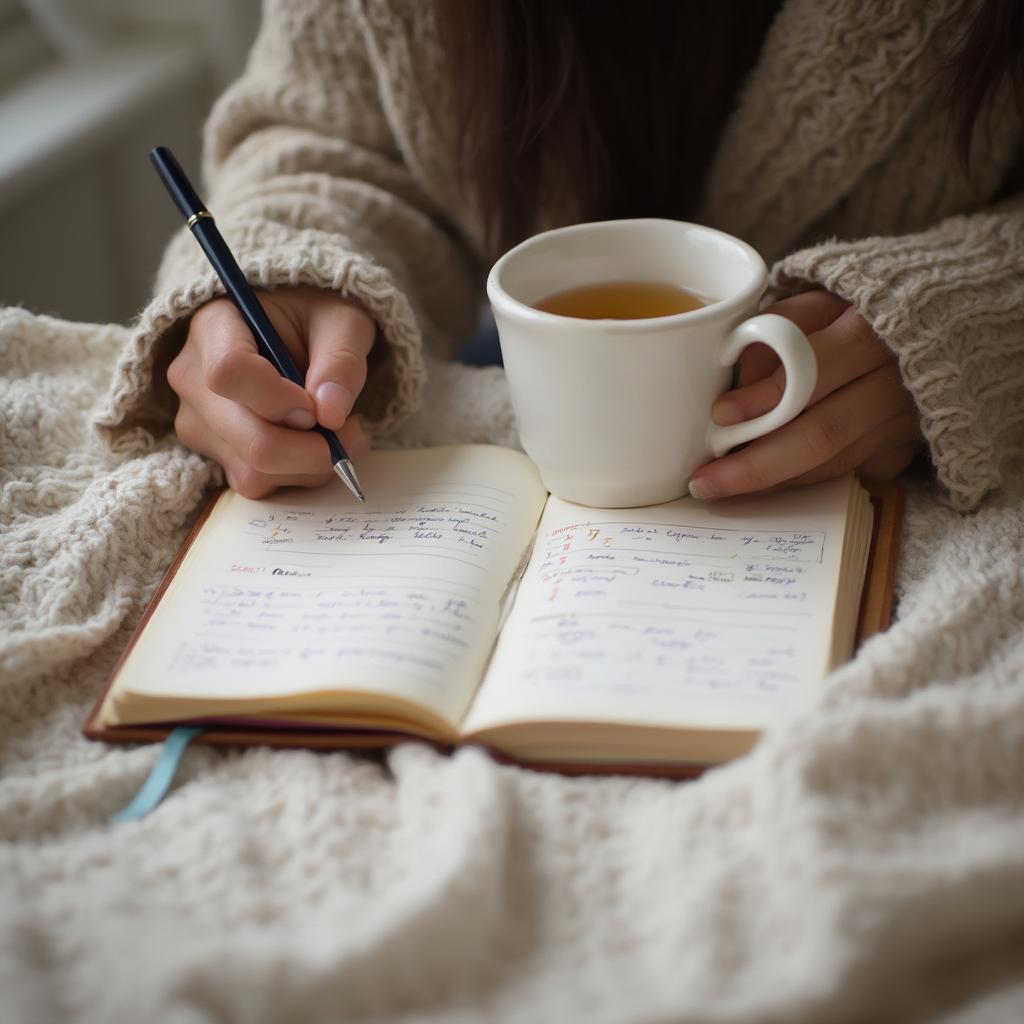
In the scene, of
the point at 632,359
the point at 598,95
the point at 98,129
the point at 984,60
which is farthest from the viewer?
the point at 98,129

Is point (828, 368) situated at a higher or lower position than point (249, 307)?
lower

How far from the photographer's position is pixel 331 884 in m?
0.41

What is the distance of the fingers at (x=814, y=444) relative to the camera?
1.86 ft

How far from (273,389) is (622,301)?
200 millimetres

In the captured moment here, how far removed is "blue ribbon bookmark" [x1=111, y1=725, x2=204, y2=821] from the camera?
0.45 meters

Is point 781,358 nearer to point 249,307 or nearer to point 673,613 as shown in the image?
point 673,613

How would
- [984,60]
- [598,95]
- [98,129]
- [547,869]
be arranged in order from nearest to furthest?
[547,869], [984,60], [598,95], [98,129]

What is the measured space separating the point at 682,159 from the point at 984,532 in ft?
1.23

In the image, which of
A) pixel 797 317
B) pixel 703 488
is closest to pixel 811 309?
pixel 797 317

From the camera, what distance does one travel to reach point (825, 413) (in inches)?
22.6

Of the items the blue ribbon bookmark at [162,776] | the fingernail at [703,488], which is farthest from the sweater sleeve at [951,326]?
the blue ribbon bookmark at [162,776]

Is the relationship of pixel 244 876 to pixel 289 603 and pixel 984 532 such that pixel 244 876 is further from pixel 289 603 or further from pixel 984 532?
pixel 984 532

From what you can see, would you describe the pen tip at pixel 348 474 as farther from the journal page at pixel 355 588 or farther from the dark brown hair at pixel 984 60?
the dark brown hair at pixel 984 60

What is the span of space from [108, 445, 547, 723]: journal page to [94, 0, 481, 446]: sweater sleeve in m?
0.08
